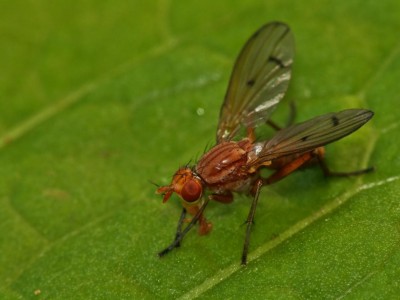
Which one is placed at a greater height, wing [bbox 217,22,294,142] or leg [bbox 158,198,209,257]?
wing [bbox 217,22,294,142]

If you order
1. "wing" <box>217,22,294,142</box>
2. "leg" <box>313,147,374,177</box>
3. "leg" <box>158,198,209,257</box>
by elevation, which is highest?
"wing" <box>217,22,294,142</box>

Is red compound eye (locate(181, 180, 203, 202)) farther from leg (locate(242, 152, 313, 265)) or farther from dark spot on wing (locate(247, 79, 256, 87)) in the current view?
dark spot on wing (locate(247, 79, 256, 87))

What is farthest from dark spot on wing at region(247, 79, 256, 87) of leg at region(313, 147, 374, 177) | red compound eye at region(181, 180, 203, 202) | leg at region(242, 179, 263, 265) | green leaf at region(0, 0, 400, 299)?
red compound eye at region(181, 180, 203, 202)

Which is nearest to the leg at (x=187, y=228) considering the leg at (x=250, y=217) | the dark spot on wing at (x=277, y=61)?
the leg at (x=250, y=217)

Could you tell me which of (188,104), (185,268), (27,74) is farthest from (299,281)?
(27,74)

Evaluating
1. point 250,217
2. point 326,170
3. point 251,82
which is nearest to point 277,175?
point 326,170

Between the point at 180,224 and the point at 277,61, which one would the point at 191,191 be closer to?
the point at 180,224

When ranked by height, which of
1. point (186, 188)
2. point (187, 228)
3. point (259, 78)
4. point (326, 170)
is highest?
point (259, 78)

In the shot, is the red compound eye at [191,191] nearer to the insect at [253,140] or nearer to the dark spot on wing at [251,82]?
the insect at [253,140]
